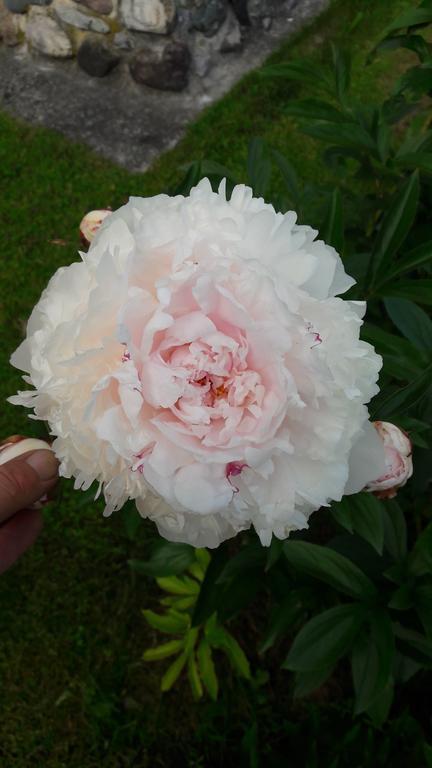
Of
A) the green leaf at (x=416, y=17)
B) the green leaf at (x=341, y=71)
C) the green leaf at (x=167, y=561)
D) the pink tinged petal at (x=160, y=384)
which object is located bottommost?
the green leaf at (x=167, y=561)

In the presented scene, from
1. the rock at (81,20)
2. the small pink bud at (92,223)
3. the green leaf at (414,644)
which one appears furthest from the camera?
the rock at (81,20)

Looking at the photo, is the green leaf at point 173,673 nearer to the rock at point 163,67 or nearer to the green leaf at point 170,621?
the green leaf at point 170,621

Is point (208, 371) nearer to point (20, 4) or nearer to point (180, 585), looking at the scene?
point (180, 585)

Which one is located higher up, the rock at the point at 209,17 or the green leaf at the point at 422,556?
the rock at the point at 209,17

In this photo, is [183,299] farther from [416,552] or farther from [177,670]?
[177,670]

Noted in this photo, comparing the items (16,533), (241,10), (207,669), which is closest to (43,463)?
(16,533)

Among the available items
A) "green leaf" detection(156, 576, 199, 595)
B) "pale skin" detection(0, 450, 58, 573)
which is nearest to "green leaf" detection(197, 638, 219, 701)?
"green leaf" detection(156, 576, 199, 595)

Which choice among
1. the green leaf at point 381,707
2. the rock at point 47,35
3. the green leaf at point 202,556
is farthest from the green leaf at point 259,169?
the rock at point 47,35
